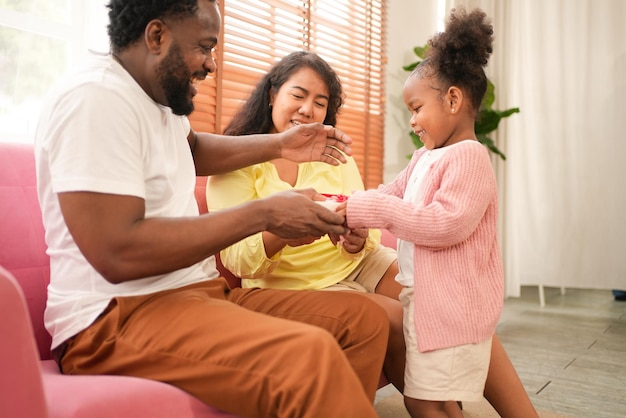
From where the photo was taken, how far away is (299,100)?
212 cm

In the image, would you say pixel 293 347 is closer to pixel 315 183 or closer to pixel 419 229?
pixel 419 229

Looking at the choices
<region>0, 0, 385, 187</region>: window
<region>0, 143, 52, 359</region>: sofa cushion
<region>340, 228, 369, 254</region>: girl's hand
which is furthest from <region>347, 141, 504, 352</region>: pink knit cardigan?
<region>0, 0, 385, 187</region>: window

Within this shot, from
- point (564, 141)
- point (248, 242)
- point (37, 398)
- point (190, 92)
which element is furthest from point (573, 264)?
point (37, 398)

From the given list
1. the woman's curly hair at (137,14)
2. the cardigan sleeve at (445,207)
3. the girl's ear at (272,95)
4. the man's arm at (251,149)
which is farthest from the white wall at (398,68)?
the woman's curly hair at (137,14)

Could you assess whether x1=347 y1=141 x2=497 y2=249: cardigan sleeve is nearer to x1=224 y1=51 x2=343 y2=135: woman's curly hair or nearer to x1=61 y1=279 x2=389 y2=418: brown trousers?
x1=61 y1=279 x2=389 y2=418: brown trousers

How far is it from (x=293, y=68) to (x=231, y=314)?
1189 mm

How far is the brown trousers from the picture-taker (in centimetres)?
107

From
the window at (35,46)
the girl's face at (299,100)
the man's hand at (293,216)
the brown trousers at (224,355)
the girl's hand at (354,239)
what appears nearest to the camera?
the brown trousers at (224,355)

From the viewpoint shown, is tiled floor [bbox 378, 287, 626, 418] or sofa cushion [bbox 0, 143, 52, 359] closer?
sofa cushion [bbox 0, 143, 52, 359]

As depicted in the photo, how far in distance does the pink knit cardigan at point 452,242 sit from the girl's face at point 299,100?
546mm

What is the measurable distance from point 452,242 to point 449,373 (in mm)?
337

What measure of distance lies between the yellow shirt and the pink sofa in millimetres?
517

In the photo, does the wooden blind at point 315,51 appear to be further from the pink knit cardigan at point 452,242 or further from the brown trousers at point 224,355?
the brown trousers at point 224,355

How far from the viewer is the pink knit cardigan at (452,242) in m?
1.60
